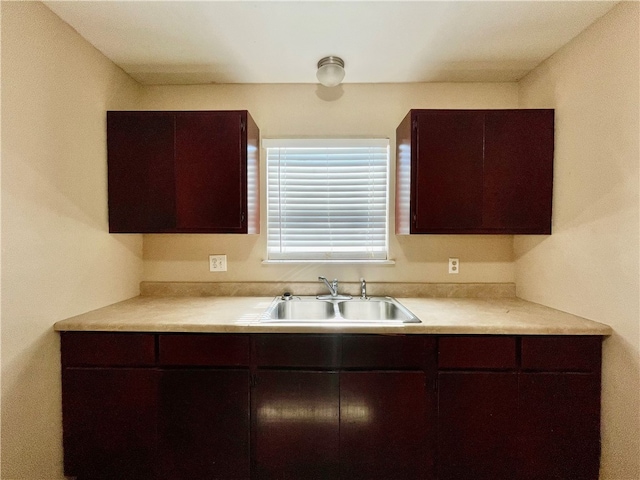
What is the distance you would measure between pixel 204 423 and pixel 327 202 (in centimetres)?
152

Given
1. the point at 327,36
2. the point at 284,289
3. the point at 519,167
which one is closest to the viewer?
the point at 327,36

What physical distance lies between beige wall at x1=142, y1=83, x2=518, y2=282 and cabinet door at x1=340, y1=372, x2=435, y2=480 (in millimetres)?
805

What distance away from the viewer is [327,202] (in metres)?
2.19

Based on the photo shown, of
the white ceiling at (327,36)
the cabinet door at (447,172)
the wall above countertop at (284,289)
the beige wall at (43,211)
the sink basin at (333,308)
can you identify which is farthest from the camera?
the wall above countertop at (284,289)

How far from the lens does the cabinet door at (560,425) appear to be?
145 cm

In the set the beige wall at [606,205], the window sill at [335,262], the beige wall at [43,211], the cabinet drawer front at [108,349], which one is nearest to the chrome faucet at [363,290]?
the window sill at [335,262]

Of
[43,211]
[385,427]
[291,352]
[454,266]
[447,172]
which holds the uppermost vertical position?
[447,172]

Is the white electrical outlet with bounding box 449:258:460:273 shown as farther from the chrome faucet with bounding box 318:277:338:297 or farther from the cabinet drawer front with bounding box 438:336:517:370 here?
the chrome faucet with bounding box 318:277:338:297

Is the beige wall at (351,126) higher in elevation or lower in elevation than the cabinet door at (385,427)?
higher

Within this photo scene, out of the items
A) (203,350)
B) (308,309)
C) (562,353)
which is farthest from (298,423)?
(562,353)

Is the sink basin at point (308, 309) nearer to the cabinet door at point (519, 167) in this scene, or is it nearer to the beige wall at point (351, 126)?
the beige wall at point (351, 126)

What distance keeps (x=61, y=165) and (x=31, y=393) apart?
3.61 feet

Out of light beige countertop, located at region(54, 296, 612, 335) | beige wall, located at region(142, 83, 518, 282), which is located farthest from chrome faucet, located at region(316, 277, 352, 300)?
light beige countertop, located at region(54, 296, 612, 335)

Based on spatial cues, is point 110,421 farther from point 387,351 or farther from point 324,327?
point 387,351
